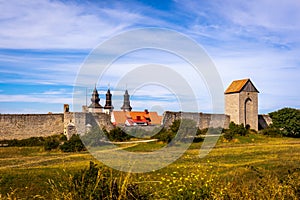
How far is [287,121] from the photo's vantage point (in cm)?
3922

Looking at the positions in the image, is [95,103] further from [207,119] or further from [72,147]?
[72,147]

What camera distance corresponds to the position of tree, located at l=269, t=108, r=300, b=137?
38.4 m

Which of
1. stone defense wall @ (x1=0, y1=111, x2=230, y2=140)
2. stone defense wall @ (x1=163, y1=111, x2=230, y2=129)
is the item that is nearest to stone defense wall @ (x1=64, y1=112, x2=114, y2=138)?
stone defense wall @ (x1=0, y1=111, x2=230, y2=140)

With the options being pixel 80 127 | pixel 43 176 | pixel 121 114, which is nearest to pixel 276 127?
pixel 121 114

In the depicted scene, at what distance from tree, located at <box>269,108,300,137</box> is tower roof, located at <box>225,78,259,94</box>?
3.72 m

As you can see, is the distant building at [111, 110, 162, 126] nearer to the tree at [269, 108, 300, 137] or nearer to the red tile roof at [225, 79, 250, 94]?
the red tile roof at [225, 79, 250, 94]

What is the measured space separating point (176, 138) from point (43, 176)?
53.7ft

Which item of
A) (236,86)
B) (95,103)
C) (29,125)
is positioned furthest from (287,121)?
(29,125)

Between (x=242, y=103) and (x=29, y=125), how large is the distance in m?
22.2

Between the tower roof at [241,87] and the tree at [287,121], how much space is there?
3.72 metres

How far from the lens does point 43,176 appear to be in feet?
40.1

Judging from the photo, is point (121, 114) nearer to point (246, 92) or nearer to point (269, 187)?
point (246, 92)

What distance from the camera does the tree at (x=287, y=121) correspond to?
38.4 metres

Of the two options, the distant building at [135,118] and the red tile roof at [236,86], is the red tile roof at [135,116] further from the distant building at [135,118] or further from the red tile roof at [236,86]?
the red tile roof at [236,86]
